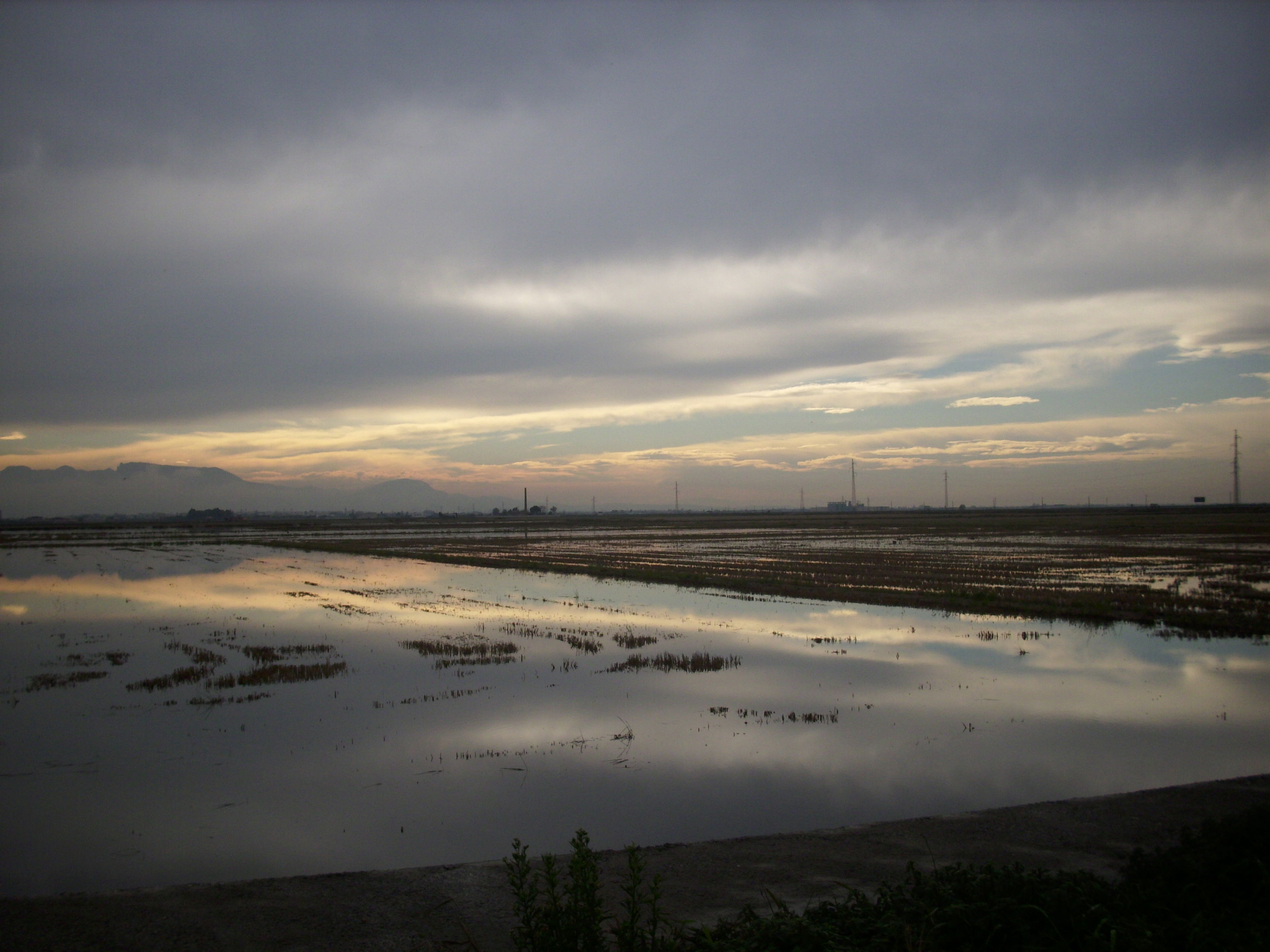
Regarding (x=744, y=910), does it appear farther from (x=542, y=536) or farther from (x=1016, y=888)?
(x=542, y=536)

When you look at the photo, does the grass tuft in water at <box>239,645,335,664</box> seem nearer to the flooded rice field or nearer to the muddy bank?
the flooded rice field

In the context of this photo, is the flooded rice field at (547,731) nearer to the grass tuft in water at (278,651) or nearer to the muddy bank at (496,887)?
the grass tuft in water at (278,651)

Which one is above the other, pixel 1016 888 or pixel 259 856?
pixel 1016 888

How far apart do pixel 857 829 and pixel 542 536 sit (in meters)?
65.1

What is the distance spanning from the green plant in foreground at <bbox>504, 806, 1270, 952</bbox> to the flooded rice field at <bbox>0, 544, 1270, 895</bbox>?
2.21 m

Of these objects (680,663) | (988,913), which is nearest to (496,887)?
(988,913)

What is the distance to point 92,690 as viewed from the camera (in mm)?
12789

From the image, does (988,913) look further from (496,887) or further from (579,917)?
(496,887)

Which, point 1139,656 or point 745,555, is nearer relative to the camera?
point 1139,656

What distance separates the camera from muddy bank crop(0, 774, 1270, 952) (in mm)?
5129

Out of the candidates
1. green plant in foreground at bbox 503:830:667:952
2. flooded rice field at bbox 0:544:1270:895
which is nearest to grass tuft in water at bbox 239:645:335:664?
flooded rice field at bbox 0:544:1270:895

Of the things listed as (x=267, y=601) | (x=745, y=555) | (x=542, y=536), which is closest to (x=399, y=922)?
(x=267, y=601)

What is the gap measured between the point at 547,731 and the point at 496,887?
4461 mm

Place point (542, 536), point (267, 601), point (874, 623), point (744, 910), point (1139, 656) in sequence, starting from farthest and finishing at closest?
point (542, 536), point (267, 601), point (874, 623), point (1139, 656), point (744, 910)
